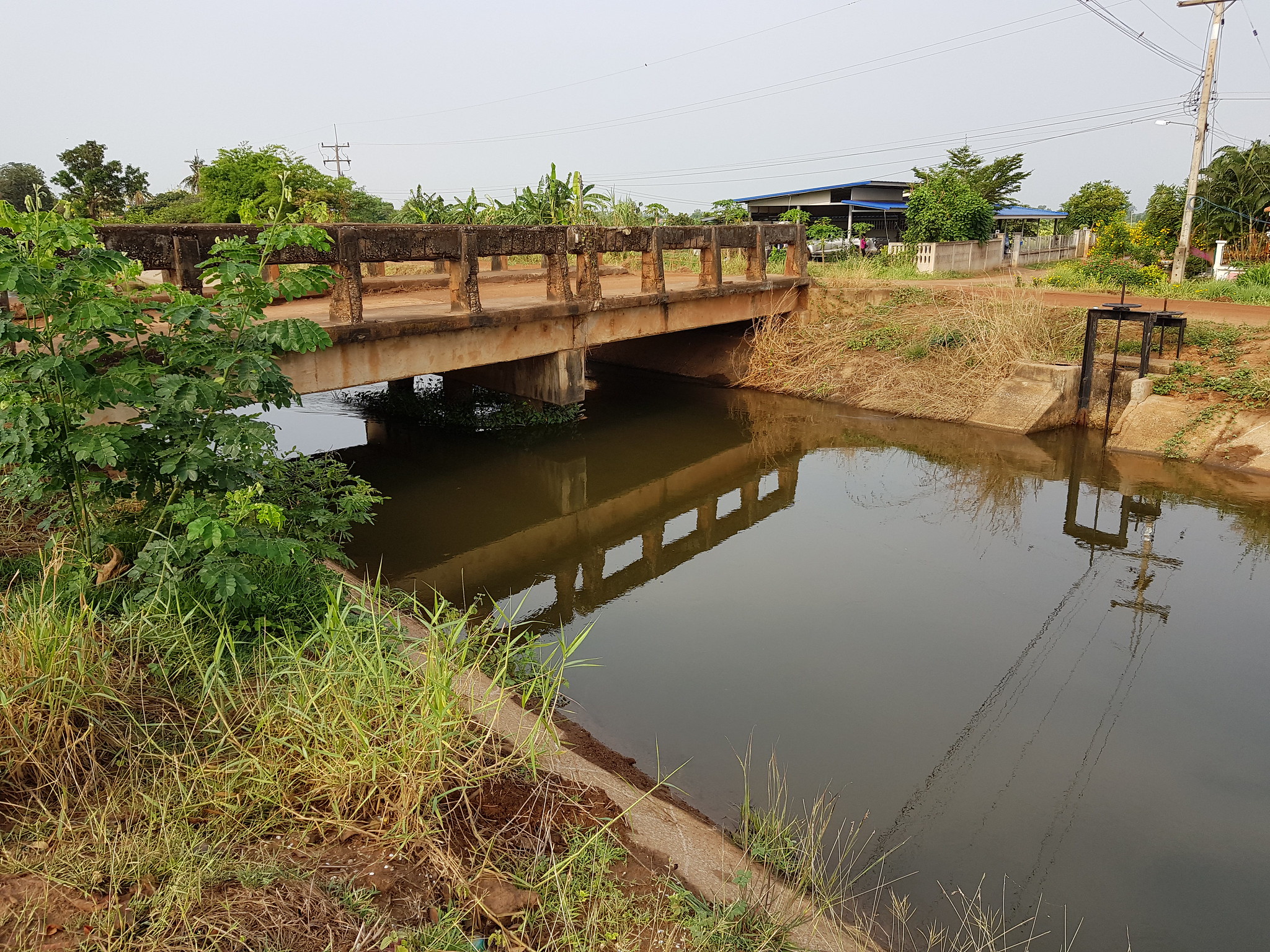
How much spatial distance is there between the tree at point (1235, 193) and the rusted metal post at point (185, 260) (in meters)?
28.1

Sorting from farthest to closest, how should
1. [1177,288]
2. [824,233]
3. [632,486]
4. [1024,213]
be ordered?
[1024,213] < [824,233] < [1177,288] < [632,486]

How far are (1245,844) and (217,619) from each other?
16.4 ft

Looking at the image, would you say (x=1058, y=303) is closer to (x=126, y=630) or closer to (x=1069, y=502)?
(x=1069, y=502)

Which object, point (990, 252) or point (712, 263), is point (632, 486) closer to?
point (712, 263)

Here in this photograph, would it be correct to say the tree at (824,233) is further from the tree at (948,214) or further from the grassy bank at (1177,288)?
the grassy bank at (1177,288)

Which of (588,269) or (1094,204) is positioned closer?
(588,269)

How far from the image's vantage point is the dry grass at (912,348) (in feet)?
40.9

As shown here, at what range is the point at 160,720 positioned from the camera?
142 inches

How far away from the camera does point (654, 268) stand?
39.4 feet

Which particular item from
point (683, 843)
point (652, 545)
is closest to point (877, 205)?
point (652, 545)

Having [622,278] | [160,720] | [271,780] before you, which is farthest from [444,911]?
[622,278]

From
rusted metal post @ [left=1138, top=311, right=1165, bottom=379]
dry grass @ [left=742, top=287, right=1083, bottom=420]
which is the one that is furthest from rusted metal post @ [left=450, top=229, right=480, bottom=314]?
rusted metal post @ [left=1138, top=311, right=1165, bottom=379]

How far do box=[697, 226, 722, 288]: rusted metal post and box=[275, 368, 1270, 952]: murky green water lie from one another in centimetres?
292

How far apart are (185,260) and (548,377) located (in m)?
5.03
